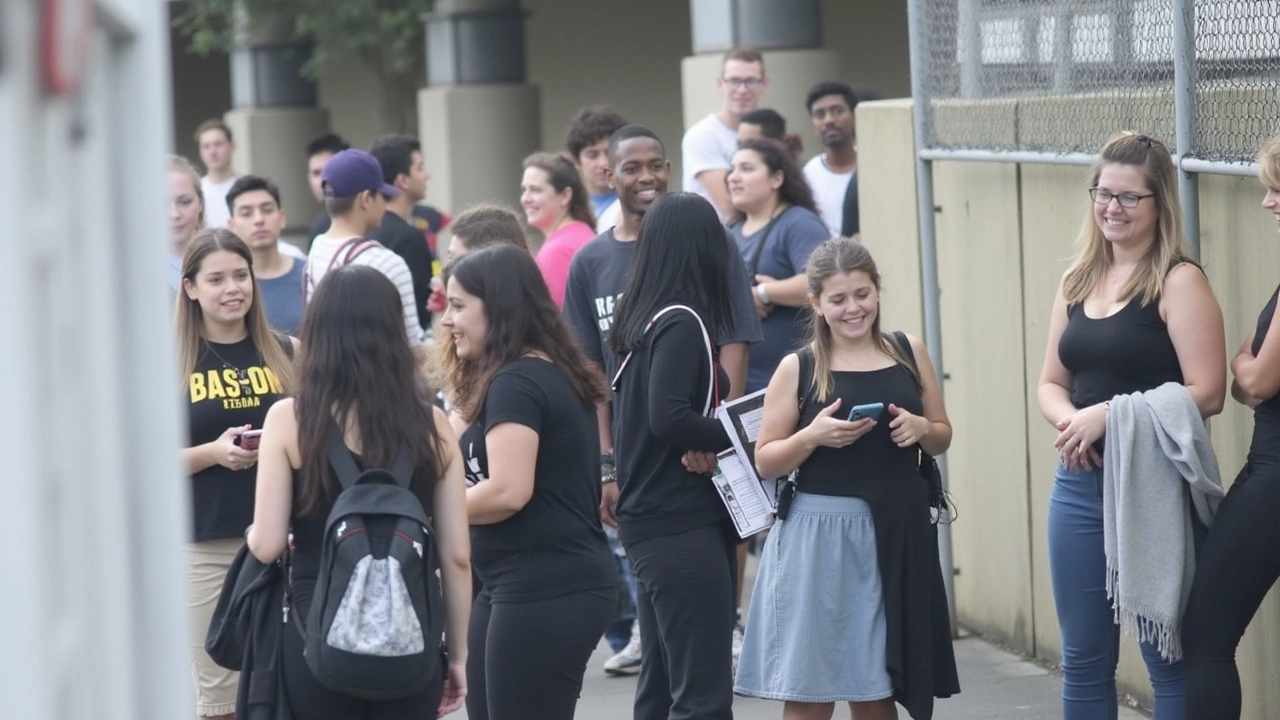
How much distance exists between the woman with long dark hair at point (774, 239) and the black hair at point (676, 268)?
5.94 feet

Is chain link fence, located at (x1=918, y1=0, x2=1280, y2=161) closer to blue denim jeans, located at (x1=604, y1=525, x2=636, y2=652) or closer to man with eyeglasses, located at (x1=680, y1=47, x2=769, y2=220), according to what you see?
man with eyeglasses, located at (x1=680, y1=47, x2=769, y2=220)

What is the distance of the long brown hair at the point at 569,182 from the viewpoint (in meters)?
6.77

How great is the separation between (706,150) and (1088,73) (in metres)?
3.12

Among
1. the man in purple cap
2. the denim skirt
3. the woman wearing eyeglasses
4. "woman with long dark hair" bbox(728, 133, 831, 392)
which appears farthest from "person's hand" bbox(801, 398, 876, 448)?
the man in purple cap

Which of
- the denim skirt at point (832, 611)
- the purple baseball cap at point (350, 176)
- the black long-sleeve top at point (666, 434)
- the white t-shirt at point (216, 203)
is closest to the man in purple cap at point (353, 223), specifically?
the purple baseball cap at point (350, 176)

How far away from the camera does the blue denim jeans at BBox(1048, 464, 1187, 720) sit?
4.45 metres

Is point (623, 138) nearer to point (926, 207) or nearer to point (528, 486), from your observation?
point (926, 207)

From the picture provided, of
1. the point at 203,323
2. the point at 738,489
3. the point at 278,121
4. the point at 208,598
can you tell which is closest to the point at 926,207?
the point at 738,489

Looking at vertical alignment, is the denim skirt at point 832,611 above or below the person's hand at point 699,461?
below

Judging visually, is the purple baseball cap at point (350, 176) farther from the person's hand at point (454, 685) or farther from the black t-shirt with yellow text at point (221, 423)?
the person's hand at point (454, 685)

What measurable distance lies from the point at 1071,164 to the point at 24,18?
15.0 feet

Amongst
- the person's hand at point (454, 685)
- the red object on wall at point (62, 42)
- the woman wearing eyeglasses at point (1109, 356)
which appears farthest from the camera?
the woman wearing eyeglasses at point (1109, 356)

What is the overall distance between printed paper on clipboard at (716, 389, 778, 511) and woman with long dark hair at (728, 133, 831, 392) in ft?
5.99

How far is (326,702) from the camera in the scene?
3.64m
